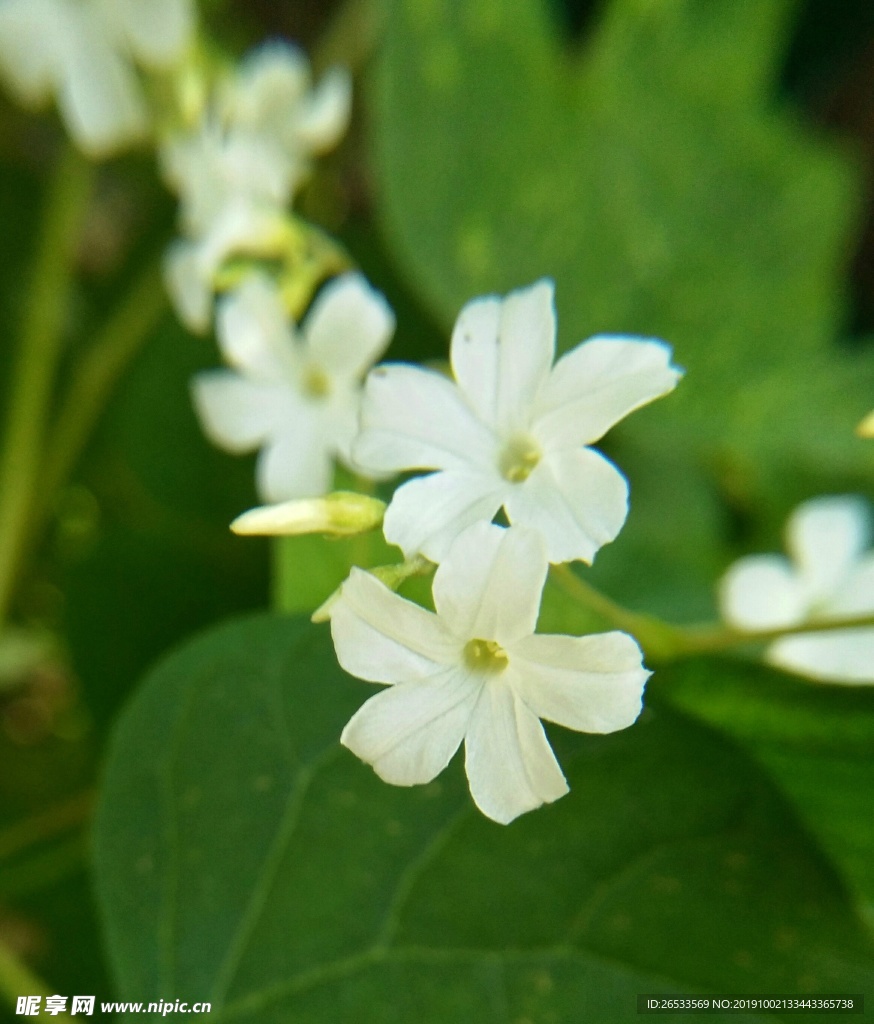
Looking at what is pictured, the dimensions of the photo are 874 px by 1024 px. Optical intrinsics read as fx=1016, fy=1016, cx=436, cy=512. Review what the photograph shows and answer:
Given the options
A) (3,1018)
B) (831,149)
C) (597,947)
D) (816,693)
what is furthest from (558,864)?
(831,149)

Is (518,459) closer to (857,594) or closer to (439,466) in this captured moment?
(439,466)

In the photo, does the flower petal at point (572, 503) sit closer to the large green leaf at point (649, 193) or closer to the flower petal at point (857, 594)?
the flower petal at point (857, 594)

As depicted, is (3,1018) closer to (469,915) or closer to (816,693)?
(469,915)

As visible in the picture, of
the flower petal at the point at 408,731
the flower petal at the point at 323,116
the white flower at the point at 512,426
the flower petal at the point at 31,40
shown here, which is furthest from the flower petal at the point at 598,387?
the flower petal at the point at 31,40

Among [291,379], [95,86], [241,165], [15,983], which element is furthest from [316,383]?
[15,983]

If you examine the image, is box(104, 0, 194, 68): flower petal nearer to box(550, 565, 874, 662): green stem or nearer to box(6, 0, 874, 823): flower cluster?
box(6, 0, 874, 823): flower cluster


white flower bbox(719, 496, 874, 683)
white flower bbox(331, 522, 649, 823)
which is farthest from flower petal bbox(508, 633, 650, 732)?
white flower bbox(719, 496, 874, 683)
